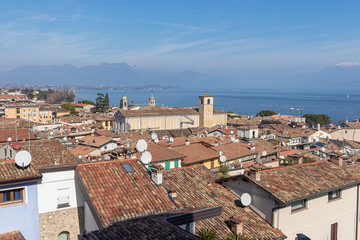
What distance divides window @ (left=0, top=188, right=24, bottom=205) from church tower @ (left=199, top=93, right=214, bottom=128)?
59641 millimetres

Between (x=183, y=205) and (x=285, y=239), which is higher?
(x=183, y=205)

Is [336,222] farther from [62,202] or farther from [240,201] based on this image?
[62,202]

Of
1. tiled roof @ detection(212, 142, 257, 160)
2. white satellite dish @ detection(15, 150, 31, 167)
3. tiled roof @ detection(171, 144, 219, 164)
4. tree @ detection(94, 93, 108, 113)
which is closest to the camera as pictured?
white satellite dish @ detection(15, 150, 31, 167)

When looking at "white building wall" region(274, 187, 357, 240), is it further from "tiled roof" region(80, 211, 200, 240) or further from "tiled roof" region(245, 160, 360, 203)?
"tiled roof" region(80, 211, 200, 240)

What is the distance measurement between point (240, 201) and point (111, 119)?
57.6m

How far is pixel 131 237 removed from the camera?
536cm

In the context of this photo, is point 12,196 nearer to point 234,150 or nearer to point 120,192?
point 120,192

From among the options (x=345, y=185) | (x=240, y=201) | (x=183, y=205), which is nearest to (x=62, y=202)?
(x=183, y=205)

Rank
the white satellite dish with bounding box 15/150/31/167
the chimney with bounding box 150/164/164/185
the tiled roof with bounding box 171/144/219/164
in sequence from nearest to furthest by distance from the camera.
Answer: the white satellite dish with bounding box 15/150/31/167 < the chimney with bounding box 150/164/164/185 < the tiled roof with bounding box 171/144/219/164

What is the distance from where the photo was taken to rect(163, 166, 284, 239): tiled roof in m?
7.82

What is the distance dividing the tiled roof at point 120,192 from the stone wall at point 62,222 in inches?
42.0

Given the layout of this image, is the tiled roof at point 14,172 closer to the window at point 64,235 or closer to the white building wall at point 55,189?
the white building wall at point 55,189

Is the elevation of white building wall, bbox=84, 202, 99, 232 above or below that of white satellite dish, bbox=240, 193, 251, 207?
below

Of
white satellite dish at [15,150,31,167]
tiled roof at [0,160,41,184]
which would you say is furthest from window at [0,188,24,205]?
white satellite dish at [15,150,31,167]
